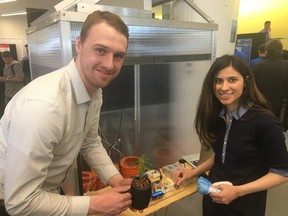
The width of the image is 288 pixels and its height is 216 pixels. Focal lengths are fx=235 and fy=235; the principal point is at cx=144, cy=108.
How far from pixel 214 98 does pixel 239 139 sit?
0.82ft

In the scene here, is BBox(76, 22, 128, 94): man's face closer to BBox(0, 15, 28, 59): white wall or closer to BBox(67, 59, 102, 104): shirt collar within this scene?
BBox(67, 59, 102, 104): shirt collar

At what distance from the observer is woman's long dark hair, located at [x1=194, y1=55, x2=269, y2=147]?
1091 mm

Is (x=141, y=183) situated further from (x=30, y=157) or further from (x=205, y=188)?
(x=30, y=157)

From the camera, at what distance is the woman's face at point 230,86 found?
1.07 metres

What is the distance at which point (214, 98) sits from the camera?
120 cm

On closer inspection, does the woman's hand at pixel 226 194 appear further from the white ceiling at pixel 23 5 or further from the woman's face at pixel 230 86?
the white ceiling at pixel 23 5

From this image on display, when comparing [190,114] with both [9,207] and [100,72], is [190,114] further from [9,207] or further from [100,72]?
[9,207]

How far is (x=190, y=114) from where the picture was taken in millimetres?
2119

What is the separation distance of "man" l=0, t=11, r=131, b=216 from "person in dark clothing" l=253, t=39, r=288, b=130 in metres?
2.44

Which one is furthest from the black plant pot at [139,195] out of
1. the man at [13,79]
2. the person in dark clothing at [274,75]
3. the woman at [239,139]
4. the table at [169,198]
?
the man at [13,79]

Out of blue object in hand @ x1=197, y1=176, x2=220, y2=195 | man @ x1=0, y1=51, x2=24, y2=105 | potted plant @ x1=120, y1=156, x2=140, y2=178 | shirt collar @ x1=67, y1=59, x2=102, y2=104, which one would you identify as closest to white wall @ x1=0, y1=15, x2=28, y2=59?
man @ x1=0, y1=51, x2=24, y2=105

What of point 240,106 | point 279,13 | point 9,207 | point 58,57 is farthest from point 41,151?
point 279,13

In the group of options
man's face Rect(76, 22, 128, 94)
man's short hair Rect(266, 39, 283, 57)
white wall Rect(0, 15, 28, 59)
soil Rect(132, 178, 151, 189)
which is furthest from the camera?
white wall Rect(0, 15, 28, 59)

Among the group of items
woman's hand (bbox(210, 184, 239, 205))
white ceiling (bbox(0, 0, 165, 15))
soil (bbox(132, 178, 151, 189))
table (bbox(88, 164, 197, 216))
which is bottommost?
table (bbox(88, 164, 197, 216))
